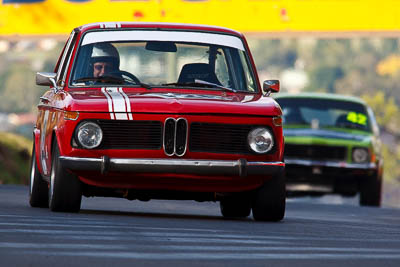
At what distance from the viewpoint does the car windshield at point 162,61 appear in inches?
466

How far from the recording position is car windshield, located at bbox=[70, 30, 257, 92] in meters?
11.8

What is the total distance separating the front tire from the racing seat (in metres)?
1.43

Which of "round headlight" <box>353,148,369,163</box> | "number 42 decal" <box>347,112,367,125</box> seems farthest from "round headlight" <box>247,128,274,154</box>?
"number 42 decal" <box>347,112,367,125</box>

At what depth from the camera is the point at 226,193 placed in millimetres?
11461

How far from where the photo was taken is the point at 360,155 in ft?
67.8

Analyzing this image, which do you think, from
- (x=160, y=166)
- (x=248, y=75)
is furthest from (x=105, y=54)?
(x=160, y=166)

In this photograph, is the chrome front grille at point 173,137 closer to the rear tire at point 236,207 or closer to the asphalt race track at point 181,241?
the asphalt race track at point 181,241

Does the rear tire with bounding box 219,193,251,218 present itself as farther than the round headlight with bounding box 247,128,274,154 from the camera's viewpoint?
Yes

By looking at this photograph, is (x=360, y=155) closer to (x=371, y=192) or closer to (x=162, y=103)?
(x=371, y=192)

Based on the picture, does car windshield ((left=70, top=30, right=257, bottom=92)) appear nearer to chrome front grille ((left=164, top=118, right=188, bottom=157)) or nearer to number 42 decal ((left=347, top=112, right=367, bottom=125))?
chrome front grille ((left=164, top=118, right=188, bottom=157))

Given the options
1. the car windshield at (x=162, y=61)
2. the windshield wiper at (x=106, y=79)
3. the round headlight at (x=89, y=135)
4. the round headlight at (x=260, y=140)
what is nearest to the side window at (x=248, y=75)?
the car windshield at (x=162, y=61)

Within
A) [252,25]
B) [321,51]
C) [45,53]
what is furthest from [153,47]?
[321,51]

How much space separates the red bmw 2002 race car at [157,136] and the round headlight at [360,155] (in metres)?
8.71

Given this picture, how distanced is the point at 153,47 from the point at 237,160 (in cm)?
188
